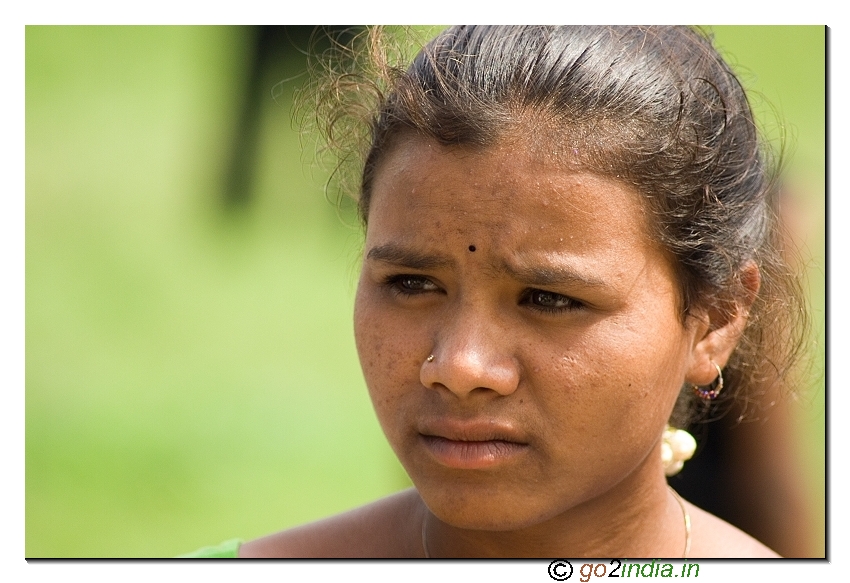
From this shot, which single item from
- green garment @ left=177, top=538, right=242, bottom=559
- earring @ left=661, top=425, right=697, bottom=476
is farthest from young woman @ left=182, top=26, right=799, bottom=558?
green garment @ left=177, top=538, right=242, bottom=559

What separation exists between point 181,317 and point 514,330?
307cm

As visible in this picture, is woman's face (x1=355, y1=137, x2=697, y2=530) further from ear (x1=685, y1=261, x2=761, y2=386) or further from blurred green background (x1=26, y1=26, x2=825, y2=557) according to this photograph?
blurred green background (x1=26, y1=26, x2=825, y2=557)

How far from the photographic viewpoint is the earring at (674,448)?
7.22ft

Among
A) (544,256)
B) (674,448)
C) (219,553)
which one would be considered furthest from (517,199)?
(219,553)

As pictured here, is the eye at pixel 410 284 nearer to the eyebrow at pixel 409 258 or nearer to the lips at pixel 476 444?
the eyebrow at pixel 409 258

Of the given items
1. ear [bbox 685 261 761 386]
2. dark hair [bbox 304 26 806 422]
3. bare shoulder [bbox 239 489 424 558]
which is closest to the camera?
dark hair [bbox 304 26 806 422]

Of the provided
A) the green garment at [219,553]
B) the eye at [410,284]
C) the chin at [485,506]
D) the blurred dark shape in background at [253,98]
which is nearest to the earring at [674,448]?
the chin at [485,506]

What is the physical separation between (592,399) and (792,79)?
2.08 meters

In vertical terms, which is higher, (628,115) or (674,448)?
(628,115)

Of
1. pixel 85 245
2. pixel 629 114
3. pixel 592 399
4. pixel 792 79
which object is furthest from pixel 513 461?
pixel 85 245

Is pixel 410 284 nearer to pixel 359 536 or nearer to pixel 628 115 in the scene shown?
pixel 628 115

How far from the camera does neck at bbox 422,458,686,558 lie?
6.50 feet

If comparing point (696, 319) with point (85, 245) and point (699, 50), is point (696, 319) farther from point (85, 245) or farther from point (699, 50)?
point (85, 245)

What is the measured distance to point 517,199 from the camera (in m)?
1.67
